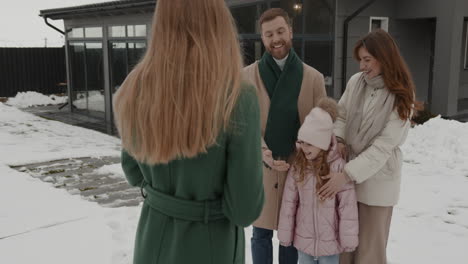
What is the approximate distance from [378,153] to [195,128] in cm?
149

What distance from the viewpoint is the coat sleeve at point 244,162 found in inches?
65.6

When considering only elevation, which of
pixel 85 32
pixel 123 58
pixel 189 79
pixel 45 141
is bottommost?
pixel 45 141

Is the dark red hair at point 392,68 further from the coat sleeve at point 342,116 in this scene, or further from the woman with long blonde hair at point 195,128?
the woman with long blonde hair at point 195,128

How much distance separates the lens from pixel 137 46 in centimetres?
1266

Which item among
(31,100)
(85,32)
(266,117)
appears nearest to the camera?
(266,117)

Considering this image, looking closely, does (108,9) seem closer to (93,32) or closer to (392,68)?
(93,32)

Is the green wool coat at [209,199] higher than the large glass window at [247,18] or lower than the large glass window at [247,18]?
lower

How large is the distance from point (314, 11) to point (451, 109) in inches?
151

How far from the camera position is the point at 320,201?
2.79 metres

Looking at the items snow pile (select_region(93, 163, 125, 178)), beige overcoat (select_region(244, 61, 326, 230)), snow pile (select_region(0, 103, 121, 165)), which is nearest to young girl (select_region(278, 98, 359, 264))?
beige overcoat (select_region(244, 61, 326, 230))

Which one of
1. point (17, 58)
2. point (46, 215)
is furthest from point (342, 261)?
point (17, 58)

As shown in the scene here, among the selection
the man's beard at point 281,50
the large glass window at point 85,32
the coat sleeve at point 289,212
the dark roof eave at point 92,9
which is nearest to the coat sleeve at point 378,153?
the coat sleeve at point 289,212

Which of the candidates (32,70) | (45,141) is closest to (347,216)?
(45,141)

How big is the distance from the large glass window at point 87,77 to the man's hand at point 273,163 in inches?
481
